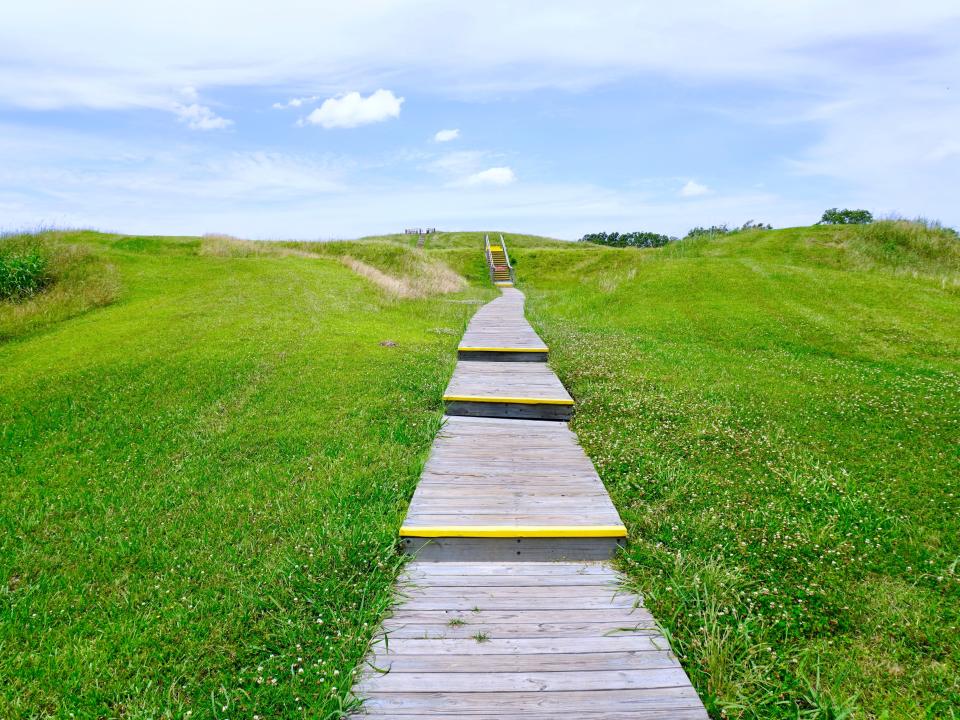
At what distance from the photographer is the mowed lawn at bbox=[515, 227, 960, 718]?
12.1 ft

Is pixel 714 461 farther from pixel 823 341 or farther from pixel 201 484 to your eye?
pixel 823 341

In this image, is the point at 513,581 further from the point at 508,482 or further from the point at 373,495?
the point at 373,495

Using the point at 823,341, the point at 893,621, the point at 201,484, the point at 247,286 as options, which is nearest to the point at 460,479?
the point at 201,484

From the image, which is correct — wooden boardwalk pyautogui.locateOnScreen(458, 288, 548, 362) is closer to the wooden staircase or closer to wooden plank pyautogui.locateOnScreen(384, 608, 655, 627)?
wooden plank pyautogui.locateOnScreen(384, 608, 655, 627)

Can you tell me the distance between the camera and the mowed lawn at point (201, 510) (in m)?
3.58

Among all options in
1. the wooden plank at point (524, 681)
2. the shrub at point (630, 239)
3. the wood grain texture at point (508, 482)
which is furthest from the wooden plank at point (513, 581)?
the shrub at point (630, 239)

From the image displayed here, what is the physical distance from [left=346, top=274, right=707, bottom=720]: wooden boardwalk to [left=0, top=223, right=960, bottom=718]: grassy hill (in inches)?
10.8

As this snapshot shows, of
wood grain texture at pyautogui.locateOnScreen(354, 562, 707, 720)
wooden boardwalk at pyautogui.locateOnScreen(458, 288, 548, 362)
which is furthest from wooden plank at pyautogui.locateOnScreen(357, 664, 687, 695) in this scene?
wooden boardwalk at pyautogui.locateOnScreen(458, 288, 548, 362)

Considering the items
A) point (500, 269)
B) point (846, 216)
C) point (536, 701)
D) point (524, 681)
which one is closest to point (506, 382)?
point (524, 681)

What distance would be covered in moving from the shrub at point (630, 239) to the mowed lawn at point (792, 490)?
49.9 metres

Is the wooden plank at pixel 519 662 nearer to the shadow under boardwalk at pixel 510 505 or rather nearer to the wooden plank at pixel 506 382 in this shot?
the shadow under boardwalk at pixel 510 505

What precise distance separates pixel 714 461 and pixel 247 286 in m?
16.5

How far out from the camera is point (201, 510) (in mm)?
5707

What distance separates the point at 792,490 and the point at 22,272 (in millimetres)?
23386
